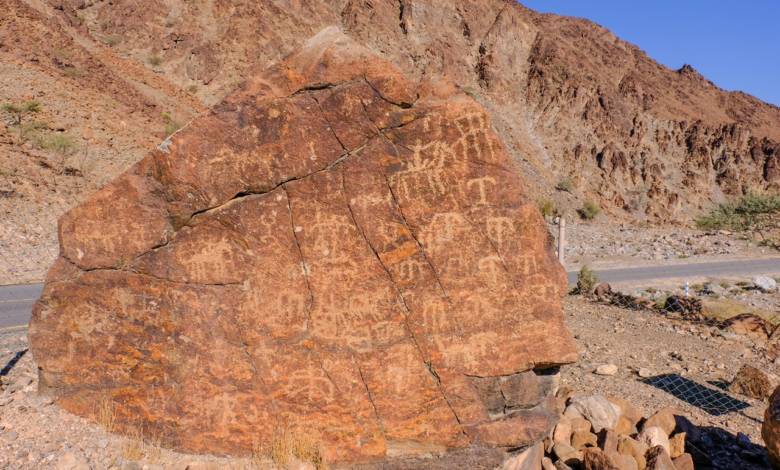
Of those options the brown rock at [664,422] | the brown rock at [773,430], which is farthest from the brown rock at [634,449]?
the brown rock at [773,430]

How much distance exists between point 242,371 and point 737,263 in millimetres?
18505

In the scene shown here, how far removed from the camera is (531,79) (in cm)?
4016

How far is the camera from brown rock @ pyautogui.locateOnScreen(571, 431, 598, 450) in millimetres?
4555

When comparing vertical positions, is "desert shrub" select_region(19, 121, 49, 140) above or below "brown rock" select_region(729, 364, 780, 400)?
below

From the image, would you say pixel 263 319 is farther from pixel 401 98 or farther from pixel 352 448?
pixel 401 98

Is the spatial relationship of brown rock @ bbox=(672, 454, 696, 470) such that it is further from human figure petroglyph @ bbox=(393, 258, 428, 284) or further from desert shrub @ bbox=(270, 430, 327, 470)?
desert shrub @ bbox=(270, 430, 327, 470)

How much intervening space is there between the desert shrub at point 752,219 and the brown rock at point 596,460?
2579 centimetres

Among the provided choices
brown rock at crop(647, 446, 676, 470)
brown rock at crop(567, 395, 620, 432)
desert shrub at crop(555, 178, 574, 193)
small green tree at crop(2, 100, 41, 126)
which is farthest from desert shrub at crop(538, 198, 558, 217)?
brown rock at crop(647, 446, 676, 470)

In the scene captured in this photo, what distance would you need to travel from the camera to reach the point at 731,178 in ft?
143

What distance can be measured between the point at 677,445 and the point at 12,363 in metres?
6.13

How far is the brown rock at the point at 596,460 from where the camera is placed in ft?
13.1

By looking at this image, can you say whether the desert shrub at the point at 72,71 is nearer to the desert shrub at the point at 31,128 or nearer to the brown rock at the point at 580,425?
the desert shrub at the point at 31,128

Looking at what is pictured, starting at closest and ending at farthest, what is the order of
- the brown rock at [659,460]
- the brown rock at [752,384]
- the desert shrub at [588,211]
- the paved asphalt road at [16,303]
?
1. the brown rock at [659,460]
2. the brown rock at [752,384]
3. the paved asphalt road at [16,303]
4. the desert shrub at [588,211]

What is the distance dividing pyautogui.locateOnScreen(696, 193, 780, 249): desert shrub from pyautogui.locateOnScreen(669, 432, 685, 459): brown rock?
24833 mm
